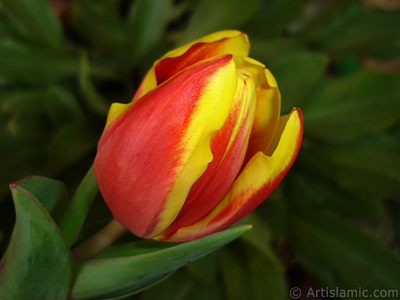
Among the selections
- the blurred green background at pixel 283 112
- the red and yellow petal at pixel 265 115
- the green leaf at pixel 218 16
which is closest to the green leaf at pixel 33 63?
the blurred green background at pixel 283 112

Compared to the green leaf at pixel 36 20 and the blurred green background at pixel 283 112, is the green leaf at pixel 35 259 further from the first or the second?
the green leaf at pixel 36 20

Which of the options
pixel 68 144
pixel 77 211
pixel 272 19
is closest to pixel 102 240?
pixel 77 211

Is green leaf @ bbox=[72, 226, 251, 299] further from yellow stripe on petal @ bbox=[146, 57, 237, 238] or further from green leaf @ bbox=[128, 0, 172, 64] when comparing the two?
green leaf @ bbox=[128, 0, 172, 64]

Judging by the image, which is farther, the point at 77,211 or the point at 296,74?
the point at 296,74

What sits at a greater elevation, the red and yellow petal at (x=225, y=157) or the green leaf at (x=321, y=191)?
the red and yellow petal at (x=225, y=157)

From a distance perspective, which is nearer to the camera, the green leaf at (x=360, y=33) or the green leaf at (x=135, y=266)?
the green leaf at (x=135, y=266)

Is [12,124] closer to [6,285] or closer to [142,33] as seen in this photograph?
[142,33]

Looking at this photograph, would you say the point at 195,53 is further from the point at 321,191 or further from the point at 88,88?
the point at 321,191

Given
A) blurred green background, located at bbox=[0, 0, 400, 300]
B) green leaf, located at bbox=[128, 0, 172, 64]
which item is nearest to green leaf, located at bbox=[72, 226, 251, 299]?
blurred green background, located at bbox=[0, 0, 400, 300]
